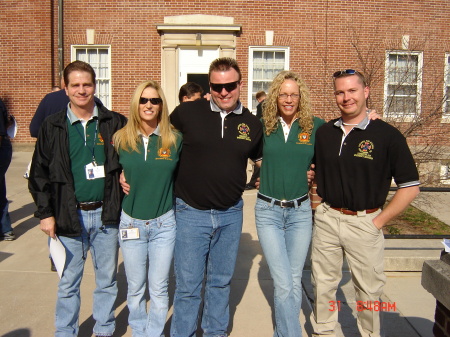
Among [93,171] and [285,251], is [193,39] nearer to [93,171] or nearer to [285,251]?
[93,171]

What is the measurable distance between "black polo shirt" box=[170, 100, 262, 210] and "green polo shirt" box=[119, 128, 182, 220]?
126mm

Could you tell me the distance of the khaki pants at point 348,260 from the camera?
3127 millimetres

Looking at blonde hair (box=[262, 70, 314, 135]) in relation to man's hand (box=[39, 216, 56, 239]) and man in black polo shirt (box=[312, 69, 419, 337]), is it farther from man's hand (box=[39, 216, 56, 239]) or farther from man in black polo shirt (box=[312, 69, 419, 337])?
man's hand (box=[39, 216, 56, 239])

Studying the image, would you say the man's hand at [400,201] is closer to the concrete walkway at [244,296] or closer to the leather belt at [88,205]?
the concrete walkway at [244,296]

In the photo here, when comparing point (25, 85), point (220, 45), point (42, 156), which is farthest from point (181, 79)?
point (42, 156)

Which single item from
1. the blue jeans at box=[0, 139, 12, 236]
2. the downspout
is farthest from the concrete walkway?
the downspout

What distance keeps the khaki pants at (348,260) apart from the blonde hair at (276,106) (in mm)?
659

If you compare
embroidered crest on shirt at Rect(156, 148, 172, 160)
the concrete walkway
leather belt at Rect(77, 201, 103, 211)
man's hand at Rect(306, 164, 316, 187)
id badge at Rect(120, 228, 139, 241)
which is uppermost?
embroidered crest on shirt at Rect(156, 148, 172, 160)

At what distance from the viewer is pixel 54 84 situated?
1358 centimetres

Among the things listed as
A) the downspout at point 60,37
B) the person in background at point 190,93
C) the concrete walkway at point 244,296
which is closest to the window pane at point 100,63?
the downspout at point 60,37

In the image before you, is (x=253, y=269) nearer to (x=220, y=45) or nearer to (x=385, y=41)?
(x=220, y=45)

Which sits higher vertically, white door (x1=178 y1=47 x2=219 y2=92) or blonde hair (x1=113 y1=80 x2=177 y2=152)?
white door (x1=178 y1=47 x2=219 y2=92)

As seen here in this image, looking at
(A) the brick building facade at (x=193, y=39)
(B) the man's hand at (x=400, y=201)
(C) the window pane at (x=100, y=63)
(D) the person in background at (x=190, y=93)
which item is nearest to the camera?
(B) the man's hand at (x=400, y=201)

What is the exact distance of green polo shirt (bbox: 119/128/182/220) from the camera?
3.12 metres
